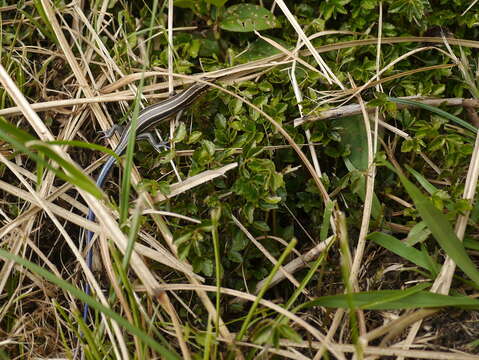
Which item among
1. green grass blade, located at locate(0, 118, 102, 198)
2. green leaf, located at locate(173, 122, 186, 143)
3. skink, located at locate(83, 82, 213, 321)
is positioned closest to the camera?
green grass blade, located at locate(0, 118, 102, 198)

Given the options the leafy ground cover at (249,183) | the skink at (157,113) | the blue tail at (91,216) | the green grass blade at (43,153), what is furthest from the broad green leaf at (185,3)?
the green grass blade at (43,153)

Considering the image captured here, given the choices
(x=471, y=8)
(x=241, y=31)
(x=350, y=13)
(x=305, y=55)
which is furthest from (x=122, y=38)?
(x=471, y=8)

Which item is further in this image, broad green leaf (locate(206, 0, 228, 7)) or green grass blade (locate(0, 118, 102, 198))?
broad green leaf (locate(206, 0, 228, 7))

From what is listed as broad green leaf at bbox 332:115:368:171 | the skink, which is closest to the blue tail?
the skink

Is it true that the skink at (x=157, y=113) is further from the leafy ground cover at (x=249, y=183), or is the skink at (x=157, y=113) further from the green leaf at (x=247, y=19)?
the green leaf at (x=247, y=19)

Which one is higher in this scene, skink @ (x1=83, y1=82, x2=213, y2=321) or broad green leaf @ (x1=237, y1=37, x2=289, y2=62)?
broad green leaf @ (x1=237, y1=37, x2=289, y2=62)

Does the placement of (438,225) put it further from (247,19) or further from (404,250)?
(247,19)

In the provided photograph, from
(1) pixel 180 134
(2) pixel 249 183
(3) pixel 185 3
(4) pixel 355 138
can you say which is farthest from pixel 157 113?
(4) pixel 355 138

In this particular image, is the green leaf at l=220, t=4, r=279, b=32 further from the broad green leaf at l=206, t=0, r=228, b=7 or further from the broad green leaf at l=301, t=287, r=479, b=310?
the broad green leaf at l=301, t=287, r=479, b=310
